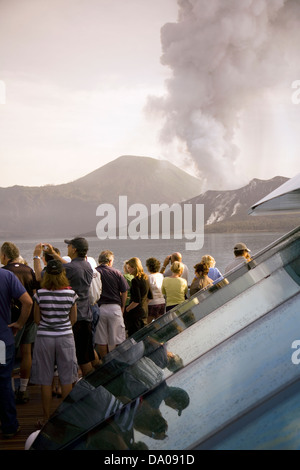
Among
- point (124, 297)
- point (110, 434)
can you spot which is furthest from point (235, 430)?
point (124, 297)

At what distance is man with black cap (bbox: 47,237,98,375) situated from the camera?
5.82m

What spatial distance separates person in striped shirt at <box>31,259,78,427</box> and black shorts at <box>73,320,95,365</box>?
3.27ft

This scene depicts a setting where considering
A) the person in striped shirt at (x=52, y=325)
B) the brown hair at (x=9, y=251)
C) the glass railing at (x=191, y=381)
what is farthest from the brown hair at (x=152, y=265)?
the glass railing at (x=191, y=381)

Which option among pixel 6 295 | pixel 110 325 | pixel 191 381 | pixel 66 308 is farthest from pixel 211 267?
pixel 191 381

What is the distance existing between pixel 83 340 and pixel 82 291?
61 cm

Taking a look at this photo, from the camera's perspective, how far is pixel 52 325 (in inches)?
194

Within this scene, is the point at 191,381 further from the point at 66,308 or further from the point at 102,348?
the point at 102,348

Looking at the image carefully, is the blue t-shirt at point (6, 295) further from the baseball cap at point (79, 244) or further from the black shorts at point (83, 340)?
the black shorts at point (83, 340)

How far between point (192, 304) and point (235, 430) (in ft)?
6.50

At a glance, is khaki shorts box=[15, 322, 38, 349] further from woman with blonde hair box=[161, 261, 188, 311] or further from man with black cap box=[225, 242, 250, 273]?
man with black cap box=[225, 242, 250, 273]

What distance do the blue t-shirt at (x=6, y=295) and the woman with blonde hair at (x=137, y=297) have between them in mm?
2510

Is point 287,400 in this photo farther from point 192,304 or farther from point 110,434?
Result: point 192,304

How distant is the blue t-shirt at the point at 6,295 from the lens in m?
4.70

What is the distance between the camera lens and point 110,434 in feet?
5.67
